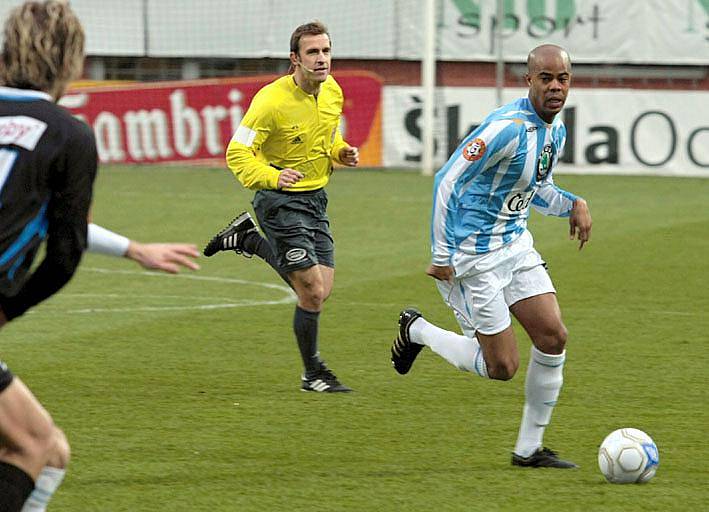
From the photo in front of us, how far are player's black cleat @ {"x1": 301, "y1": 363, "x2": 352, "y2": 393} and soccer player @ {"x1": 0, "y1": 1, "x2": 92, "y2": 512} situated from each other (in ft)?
13.0

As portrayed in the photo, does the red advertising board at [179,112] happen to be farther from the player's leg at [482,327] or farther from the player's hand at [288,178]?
the player's leg at [482,327]

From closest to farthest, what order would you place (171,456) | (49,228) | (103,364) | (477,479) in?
(49,228)
(477,479)
(171,456)
(103,364)

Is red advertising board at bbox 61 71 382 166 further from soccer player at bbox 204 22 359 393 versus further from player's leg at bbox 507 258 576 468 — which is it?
player's leg at bbox 507 258 576 468

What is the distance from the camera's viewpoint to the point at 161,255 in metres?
4.46

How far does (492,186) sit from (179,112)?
59.7 feet

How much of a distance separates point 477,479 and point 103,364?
3469mm

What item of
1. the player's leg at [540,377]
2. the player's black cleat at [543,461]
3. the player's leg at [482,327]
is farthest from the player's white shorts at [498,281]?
the player's black cleat at [543,461]

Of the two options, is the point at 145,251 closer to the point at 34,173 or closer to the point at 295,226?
the point at 34,173

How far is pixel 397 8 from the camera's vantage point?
82.3 ft

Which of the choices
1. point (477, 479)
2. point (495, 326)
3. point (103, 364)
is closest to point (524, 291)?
point (495, 326)

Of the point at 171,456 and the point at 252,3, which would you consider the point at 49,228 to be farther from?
the point at 252,3

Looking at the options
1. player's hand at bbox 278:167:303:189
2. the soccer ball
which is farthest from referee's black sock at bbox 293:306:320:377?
the soccer ball

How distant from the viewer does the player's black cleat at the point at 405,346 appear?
771 centimetres

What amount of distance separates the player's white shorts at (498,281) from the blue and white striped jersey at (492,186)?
0.05 m
